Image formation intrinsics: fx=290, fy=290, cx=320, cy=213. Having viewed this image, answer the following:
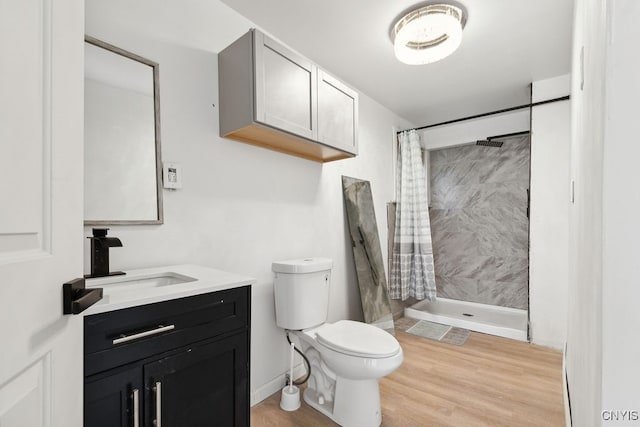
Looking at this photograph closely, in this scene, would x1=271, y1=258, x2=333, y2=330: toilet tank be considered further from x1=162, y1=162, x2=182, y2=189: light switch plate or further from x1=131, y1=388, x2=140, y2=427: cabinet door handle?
x1=131, y1=388, x2=140, y2=427: cabinet door handle

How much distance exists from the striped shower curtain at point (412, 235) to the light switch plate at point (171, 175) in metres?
2.35

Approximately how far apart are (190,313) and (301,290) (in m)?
0.86

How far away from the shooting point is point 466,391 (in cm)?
189

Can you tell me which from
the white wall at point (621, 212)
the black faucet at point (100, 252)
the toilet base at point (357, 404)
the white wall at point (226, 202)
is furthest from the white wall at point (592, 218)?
the white wall at point (226, 202)

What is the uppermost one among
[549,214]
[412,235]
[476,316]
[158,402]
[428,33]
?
[428,33]

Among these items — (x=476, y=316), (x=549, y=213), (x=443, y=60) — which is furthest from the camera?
(x=476, y=316)

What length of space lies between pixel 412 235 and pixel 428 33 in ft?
6.45

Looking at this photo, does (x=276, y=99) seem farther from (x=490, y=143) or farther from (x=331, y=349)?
(x=490, y=143)

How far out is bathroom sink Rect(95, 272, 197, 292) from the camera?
1.10m

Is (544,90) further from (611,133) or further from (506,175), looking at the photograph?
(611,133)

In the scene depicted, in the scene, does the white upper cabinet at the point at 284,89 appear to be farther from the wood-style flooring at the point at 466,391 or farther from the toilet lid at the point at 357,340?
the wood-style flooring at the point at 466,391

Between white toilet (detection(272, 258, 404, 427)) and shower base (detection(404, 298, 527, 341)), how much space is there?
1735 mm

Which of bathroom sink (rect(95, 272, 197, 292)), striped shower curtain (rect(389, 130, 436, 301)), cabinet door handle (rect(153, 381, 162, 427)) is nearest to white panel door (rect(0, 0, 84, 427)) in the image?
cabinet door handle (rect(153, 381, 162, 427))

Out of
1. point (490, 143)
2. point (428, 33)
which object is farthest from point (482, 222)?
point (428, 33)
